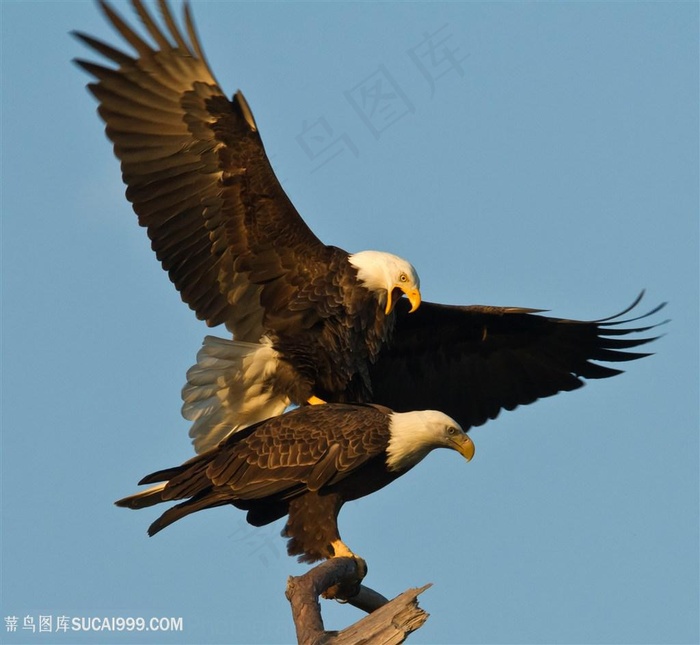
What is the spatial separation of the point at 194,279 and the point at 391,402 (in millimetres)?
1811

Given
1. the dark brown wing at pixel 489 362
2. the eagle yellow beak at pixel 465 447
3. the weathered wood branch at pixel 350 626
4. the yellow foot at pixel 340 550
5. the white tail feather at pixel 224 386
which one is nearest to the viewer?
the weathered wood branch at pixel 350 626

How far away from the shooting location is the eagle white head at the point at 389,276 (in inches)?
314

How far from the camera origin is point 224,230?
320 inches

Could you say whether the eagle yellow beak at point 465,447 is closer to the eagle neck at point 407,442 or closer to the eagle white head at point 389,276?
the eagle neck at point 407,442

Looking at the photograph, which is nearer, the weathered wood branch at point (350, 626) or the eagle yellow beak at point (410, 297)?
the weathered wood branch at point (350, 626)

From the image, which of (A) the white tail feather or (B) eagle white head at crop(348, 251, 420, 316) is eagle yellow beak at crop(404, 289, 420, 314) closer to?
(B) eagle white head at crop(348, 251, 420, 316)

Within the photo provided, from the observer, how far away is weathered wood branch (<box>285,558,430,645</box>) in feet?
18.4

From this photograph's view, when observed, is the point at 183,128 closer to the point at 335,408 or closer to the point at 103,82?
the point at 103,82

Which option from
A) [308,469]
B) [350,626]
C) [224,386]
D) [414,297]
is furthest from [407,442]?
[350,626]

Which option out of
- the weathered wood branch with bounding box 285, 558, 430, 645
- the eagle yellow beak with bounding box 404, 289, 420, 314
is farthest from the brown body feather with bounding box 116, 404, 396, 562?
the eagle yellow beak with bounding box 404, 289, 420, 314

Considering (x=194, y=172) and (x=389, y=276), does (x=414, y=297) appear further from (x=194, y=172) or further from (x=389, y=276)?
(x=194, y=172)

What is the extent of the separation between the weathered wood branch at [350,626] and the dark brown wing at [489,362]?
8.47 feet

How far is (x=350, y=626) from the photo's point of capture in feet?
18.7

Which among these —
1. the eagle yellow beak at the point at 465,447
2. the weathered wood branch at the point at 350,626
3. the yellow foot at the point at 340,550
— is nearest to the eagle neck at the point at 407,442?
the eagle yellow beak at the point at 465,447
